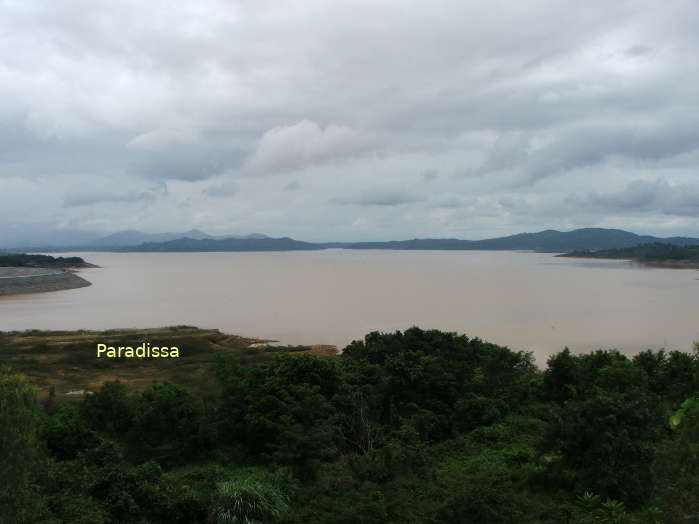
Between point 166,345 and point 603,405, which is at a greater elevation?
point 603,405

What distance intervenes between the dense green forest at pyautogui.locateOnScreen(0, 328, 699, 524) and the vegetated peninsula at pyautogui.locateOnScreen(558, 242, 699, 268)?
9044 centimetres

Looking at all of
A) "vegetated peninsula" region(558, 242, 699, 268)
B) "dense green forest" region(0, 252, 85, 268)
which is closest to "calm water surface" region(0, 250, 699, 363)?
"dense green forest" region(0, 252, 85, 268)

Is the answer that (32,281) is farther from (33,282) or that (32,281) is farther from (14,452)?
(14,452)

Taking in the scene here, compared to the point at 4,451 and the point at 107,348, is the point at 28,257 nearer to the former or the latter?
the point at 107,348

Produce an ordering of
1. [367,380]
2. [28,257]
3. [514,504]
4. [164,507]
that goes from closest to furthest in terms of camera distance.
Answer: [514,504] → [164,507] → [367,380] → [28,257]

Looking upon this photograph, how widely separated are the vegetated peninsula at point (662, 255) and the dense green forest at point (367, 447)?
297 feet

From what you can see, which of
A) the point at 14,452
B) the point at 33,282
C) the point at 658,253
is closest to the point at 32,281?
the point at 33,282

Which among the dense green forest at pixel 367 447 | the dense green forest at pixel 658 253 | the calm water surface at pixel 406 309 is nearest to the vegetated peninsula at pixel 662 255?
the dense green forest at pixel 658 253

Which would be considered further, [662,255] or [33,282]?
[662,255]

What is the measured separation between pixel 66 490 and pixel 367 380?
822 centimetres

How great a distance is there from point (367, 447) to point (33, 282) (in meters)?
57.5

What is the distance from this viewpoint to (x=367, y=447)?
1123 centimetres

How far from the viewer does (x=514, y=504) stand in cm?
738

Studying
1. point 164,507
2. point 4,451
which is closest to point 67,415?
point 164,507
